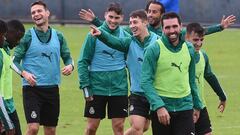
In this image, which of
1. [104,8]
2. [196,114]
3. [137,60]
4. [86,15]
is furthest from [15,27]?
[104,8]

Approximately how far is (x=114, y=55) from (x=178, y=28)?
9.64 ft

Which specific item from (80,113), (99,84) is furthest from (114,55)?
(80,113)

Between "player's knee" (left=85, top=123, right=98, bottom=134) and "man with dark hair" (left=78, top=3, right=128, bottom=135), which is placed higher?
"man with dark hair" (left=78, top=3, right=128, bottom=135)

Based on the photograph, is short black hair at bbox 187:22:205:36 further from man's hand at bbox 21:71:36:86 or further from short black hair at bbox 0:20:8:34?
short black hair at bbox 0:20:8:34

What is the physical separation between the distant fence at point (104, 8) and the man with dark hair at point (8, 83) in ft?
92.2

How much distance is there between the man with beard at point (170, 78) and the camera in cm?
1016

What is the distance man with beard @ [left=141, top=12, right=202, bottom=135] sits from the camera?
10.2m

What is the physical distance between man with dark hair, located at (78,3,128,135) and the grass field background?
1509 mm

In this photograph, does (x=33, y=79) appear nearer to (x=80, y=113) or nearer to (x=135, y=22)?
(x=135, y=22)

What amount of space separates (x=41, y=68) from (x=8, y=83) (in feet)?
6.23

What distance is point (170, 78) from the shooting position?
1028cm

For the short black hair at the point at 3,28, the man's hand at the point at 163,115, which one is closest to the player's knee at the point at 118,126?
the man's hand at the point at 163,115

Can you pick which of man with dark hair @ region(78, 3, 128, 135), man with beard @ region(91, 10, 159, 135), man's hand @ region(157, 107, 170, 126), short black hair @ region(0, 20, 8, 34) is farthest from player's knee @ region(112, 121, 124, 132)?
short black hair @ region(0, 20, 8, 34)

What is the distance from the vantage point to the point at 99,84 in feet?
42.5
